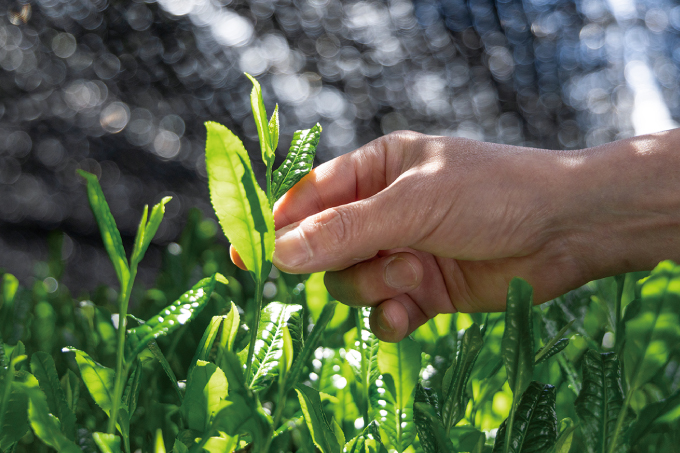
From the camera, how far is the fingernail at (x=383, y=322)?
0.84 metres

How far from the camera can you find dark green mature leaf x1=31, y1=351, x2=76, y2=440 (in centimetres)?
52

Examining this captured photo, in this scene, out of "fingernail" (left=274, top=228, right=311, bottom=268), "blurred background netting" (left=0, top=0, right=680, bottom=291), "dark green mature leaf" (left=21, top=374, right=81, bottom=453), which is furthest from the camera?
"blurred background netting" (left=0, top=0, right=680, bottom=291)

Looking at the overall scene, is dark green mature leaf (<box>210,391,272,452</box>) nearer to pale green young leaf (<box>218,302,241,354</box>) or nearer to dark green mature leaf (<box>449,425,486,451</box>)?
pale green young leaf (<box>218,302,241,354</box>)

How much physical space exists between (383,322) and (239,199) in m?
0.52

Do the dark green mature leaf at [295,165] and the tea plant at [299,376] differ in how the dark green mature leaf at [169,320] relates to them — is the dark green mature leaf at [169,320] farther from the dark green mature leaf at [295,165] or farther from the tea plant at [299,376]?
the dark green mature leaf at [295,165]

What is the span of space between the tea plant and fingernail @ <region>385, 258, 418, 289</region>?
28 centimetres

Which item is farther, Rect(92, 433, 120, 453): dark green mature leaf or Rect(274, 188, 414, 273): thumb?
Rect(274, 188, 414, 273): thumb

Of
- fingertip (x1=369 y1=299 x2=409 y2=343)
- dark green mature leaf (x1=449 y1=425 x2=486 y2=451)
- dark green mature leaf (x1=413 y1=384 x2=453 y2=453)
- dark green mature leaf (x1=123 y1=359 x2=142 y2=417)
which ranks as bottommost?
fingertip (x1=369 y1=299 x2=409 y2=343)

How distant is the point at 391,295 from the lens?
3.65 ft

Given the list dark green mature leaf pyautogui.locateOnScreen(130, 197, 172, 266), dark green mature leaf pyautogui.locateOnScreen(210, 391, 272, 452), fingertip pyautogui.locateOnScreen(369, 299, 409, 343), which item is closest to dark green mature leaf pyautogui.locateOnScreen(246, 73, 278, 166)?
dark green mature leaf pyautogui.locateOnScreen(130, 197, 172, 266)

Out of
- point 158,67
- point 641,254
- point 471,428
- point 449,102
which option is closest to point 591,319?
point 641,254

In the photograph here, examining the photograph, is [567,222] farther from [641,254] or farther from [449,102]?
[449,102]

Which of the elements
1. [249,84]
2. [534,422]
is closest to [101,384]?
[534,422]

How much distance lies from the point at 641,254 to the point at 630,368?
483mm
